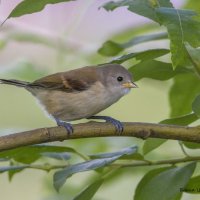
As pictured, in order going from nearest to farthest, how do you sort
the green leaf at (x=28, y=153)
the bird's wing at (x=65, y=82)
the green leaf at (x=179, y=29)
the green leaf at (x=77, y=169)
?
the green leaf at (x=179, y=29), the green leaf at (x=77, y=169), the green leaf at (x=28, y=153), the bird's wing at (x=65, y=82)

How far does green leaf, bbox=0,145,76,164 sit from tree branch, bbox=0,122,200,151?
22 cm

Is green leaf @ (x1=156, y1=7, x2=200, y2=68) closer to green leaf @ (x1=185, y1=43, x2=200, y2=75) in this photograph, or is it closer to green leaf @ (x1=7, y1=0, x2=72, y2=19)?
green leaf @ (x1=185, y1=43, x2=200, y2=75)

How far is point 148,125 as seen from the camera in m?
1.60

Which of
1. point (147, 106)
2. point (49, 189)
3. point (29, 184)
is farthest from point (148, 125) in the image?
point (29, 184)

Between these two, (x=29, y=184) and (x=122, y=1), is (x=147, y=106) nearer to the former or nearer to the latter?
(x=29, y=184)

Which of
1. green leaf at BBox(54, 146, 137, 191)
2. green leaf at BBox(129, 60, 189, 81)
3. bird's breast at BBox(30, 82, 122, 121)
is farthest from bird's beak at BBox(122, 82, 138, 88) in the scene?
green leaf at BBox(54, 146, 137, 191)

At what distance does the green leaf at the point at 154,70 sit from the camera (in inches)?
70.1

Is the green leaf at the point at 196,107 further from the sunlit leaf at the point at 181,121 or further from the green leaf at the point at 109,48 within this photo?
the green leaf at the point at 109,48

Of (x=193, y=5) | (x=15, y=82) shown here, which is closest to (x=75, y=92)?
(x=15, y=82)

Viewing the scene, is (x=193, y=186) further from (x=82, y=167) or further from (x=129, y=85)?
(x=129, y=85)

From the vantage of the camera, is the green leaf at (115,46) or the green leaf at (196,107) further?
the green leaf at (115,46)

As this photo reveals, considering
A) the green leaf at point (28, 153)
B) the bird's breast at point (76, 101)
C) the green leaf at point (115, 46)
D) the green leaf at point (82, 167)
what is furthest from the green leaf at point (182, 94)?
the bird's breast at point (76, 101)

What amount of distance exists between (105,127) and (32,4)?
0.38 m

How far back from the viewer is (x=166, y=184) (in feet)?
5.22
